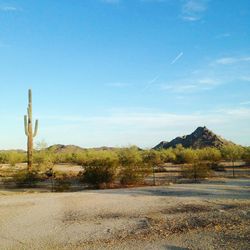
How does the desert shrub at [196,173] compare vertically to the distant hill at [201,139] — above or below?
below

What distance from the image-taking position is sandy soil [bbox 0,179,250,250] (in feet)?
41.0

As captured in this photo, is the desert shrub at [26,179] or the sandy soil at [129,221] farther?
the desert shrub at [26,179]

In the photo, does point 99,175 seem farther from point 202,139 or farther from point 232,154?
point 202,139

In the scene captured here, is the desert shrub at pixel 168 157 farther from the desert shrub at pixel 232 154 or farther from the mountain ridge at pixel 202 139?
the mountain ridge at pixel 202 139

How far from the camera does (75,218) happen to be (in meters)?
16.5

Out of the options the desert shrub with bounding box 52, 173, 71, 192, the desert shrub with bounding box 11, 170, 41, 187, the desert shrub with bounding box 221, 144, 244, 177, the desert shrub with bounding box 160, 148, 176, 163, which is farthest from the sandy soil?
the desert shrub with bounding box 160, 148, 176, 163

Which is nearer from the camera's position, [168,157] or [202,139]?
[168,157]

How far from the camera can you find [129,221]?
15555 mm

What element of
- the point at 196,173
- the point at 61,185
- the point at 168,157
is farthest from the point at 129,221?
the point at 168,157

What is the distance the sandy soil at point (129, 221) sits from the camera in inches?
492

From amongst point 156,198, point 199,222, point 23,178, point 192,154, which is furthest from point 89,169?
point 192,154

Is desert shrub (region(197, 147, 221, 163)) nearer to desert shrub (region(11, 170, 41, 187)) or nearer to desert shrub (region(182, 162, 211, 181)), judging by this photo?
desert shrub (region(182, 162, 211, 181))

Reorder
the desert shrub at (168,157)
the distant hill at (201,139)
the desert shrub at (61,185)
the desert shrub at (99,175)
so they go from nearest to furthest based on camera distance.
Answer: the desert shrub at (61,185), the desert shrub at (99,175), the desert shrub at (168,157), the distant hill at (201,139)

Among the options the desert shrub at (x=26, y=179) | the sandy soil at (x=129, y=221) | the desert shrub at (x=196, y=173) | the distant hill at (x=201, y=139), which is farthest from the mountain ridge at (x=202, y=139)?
the sandy soil at (x=129, y=221)
